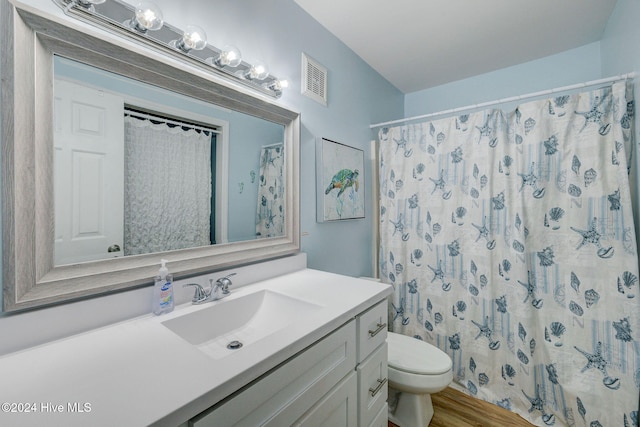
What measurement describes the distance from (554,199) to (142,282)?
2.13 metres

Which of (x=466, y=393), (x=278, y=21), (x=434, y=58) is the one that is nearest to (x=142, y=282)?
(x=278, y=21)

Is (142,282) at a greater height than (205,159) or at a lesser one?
lesser

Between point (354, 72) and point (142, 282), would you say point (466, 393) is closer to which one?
point (142, 282)

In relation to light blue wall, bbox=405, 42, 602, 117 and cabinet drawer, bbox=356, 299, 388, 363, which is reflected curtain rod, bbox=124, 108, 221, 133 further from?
light blue wall, bbox=405, 42, 602, 117

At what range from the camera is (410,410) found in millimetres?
1525

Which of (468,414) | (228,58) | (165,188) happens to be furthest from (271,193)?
(468,414)

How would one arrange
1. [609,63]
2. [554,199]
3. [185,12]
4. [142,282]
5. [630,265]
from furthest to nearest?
[609,63] < [554,199] < [630,265] < [185,12] < [142,282]

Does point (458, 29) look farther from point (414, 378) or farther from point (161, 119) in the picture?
point (414, 378)

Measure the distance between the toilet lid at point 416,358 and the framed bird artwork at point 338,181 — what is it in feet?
2.84

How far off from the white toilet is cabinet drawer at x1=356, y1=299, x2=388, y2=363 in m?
0.39

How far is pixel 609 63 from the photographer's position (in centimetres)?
173

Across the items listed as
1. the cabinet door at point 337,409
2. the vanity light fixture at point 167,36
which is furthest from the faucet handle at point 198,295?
the vanity light fixture at point 167,36

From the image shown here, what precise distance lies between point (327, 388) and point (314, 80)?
1.58m

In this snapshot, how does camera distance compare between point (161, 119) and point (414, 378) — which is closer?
point (161, 119)
